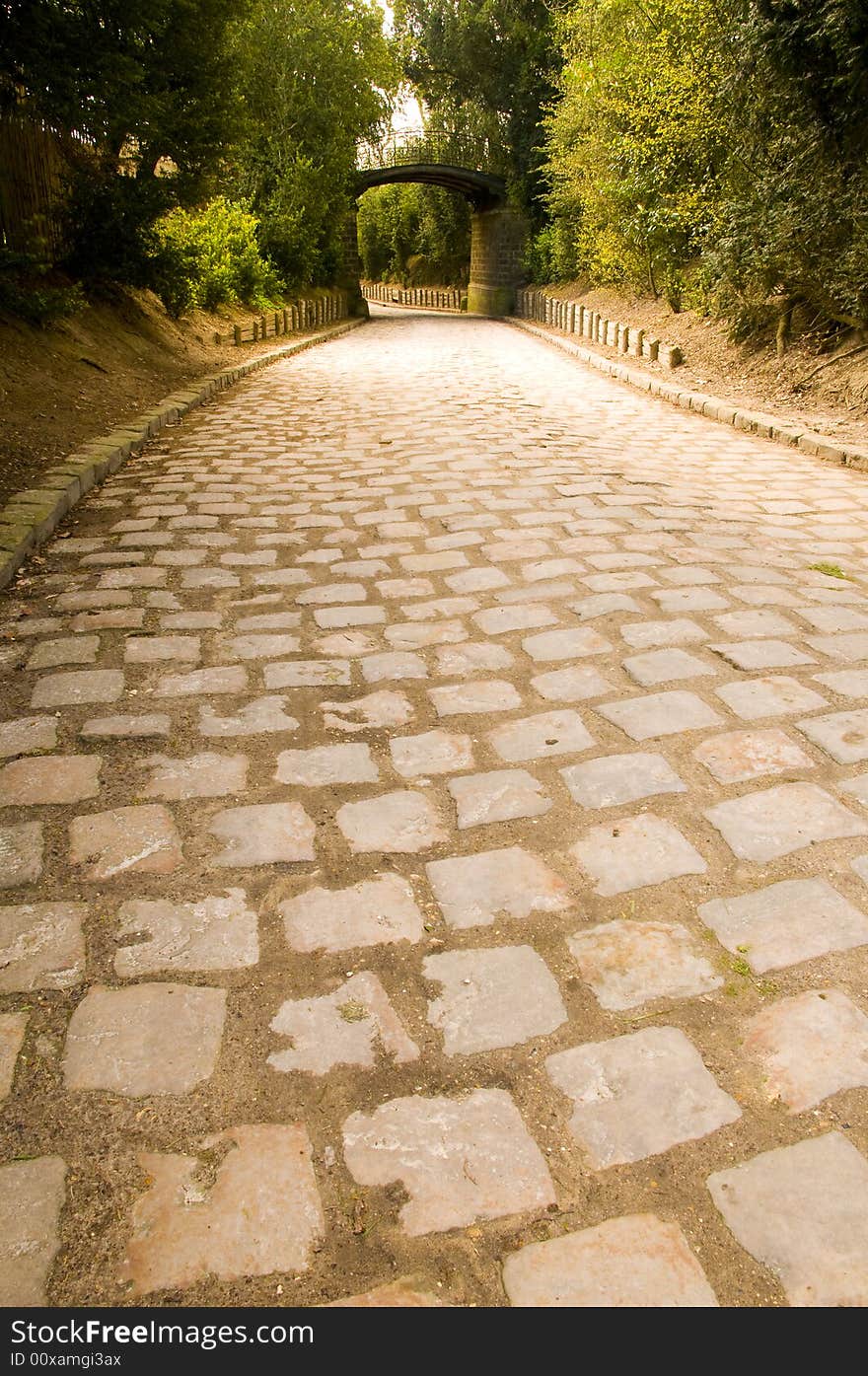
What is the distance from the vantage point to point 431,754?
294 centimetres

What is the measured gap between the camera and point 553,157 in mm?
21562

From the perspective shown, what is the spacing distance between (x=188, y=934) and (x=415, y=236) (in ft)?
167

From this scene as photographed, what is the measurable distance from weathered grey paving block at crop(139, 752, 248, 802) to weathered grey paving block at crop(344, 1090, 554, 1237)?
1.25m

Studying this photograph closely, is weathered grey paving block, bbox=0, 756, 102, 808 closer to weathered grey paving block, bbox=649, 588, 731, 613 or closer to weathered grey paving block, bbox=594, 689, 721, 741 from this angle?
weathered grey paving block, bbox=594, 689, 721, 741

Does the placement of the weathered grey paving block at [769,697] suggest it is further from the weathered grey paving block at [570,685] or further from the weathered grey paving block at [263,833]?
the weathered grey paving block at [263,833]

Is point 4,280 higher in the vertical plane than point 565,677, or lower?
higher

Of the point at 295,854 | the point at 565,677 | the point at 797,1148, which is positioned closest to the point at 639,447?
the point at 565,677

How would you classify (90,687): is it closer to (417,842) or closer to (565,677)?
(417,842)

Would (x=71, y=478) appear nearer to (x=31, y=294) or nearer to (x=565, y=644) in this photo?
(x=565, y=644)

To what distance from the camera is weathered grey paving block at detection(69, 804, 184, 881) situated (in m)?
2.39

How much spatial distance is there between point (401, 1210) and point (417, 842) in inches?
41.7

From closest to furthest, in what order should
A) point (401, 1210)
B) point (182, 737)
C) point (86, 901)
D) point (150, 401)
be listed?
point (401, 1210) → point (86, 901) → point (182, 737) → point (150, 401)

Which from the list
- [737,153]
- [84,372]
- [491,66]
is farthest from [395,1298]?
[491,66]

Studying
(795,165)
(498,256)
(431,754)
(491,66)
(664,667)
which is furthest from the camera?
(498,256)
